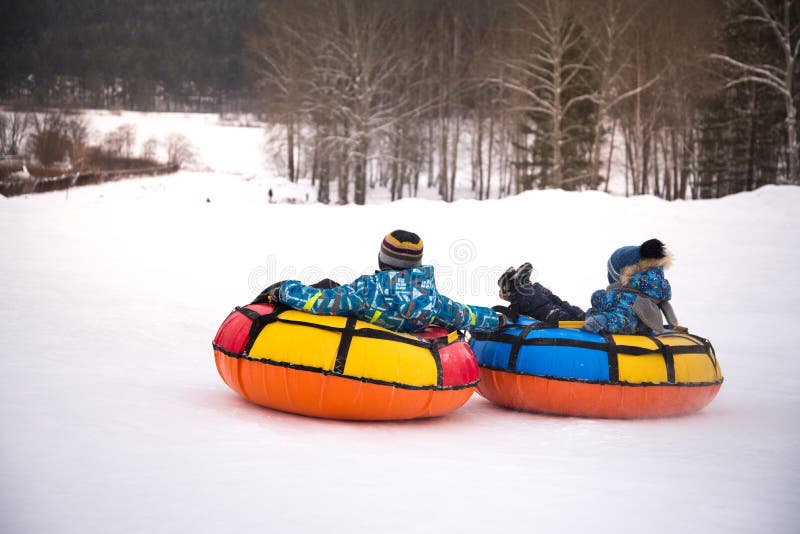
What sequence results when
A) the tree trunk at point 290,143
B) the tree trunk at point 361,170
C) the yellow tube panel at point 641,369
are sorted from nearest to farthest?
1. the yellow tube panel at point 641,369
2. the tree trunk at point 361,170
3. the tree trunk at point 290,143

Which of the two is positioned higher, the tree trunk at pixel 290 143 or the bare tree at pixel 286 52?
the bare tree at pixel 286 52

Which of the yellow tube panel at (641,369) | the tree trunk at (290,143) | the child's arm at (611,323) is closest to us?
the yellow tube panel at (641,369)

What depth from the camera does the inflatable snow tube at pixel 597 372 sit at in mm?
4875

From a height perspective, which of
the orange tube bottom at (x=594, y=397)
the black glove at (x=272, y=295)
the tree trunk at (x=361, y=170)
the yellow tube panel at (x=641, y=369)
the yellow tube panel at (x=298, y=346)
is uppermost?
the tree trunk at (x=361, y=170)

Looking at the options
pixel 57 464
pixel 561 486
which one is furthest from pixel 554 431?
pixel 57 464

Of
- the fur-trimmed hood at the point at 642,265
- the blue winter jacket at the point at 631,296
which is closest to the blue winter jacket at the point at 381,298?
the blue winter jacket at the point at 631,296

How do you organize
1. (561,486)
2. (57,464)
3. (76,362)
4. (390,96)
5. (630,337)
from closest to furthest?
1. (57,464)
2. (561,486)
3. (630,337)
4. (76,362)
5. (390,96)

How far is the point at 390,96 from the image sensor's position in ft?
93.1

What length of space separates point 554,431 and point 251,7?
32.1 m

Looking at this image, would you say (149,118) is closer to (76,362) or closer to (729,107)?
(729,107)

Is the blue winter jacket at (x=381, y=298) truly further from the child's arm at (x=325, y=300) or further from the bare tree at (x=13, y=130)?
the bare tree at (x=13, y=130)

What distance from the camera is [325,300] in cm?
454

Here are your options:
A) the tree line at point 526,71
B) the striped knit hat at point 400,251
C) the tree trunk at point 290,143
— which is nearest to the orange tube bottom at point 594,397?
the striped knit hat at point 400,251

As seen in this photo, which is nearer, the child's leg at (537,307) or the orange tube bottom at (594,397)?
the orange tube bottom at (594,397)
